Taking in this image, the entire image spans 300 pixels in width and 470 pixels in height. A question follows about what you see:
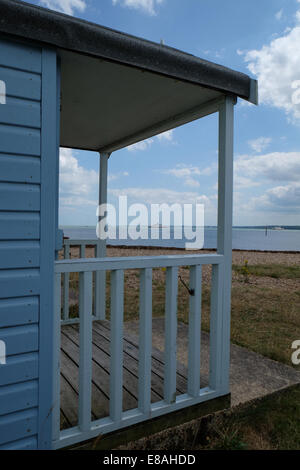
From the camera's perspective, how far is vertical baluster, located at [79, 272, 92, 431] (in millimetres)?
1584

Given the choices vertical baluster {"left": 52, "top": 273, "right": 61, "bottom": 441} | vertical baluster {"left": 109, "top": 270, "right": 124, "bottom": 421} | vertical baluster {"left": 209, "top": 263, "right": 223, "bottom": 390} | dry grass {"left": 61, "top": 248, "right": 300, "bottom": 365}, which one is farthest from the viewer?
dry grass {"left": 61, "top": 248, "right": 300, "bottom": 365}

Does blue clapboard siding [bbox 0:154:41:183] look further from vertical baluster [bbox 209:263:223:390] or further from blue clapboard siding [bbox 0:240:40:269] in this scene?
vertical baluster [bbox 209:263:223:390]

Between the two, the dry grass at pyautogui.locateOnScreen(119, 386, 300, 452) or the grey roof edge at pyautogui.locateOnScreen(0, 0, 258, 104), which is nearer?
the grey roof edge at pyautogui.locateOnScreen(0, 0, 258, 104)

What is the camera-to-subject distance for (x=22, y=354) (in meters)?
1.46

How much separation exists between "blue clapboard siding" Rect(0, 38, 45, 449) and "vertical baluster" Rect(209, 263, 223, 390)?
3.88ft

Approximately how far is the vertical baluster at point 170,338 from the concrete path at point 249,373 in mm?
489

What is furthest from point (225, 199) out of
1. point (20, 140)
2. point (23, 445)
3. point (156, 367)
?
point (23, 445)

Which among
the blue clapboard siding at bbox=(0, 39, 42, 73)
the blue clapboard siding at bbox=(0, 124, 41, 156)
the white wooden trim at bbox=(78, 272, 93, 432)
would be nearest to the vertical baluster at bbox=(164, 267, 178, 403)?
the white wooden trim at bbox=(78, 272, 93, 432)

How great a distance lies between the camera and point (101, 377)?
2156 mm

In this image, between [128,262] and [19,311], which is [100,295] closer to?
[128,262]

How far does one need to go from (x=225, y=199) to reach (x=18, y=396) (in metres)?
1.72

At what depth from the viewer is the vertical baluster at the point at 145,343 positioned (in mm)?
1770

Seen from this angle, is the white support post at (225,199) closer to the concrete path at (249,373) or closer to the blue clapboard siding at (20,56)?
the concrete path at (249,373)

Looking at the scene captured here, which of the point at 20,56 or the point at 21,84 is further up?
the point at 20,56
